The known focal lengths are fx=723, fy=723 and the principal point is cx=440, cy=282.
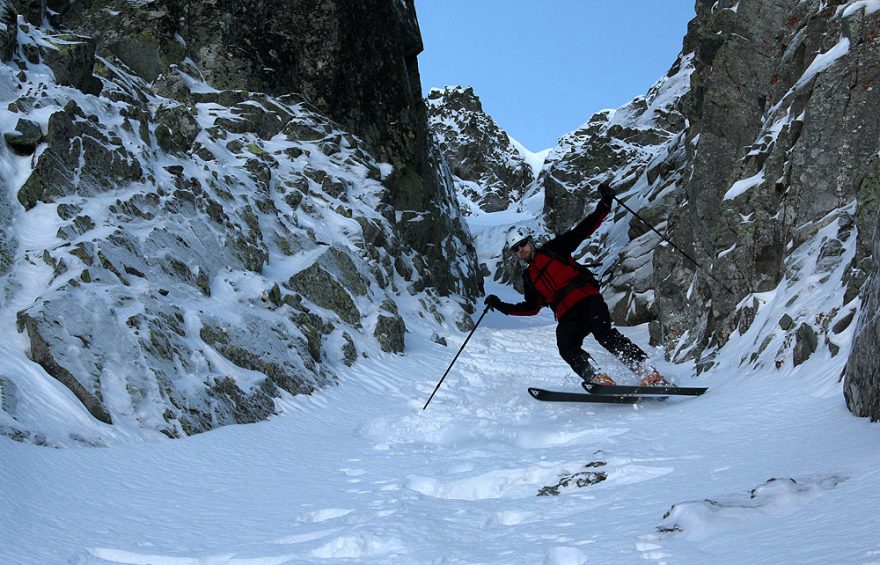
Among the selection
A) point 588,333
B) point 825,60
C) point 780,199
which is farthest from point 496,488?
point 825,60

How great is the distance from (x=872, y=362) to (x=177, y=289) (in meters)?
8.76

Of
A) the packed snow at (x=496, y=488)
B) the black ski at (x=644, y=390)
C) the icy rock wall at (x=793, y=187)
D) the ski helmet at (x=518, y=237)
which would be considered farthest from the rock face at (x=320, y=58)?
the packed snow at (x=496, y=488)

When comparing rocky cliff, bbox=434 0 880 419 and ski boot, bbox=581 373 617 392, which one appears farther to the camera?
ski boot, bbox=581 373 617 392

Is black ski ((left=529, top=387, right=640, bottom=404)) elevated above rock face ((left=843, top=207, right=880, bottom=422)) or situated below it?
below

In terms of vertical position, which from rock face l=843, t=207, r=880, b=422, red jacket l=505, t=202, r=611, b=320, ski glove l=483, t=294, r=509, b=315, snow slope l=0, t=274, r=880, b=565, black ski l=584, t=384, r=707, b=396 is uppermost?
red jacket l=505, t=202, r=611, b=320

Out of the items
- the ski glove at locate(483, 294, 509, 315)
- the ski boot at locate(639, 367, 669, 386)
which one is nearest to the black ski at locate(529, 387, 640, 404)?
the ski boot at locate(639, 367, 669, 386)

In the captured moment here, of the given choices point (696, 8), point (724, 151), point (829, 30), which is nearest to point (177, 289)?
point (829, 30)

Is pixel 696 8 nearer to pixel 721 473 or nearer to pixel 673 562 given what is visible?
pixel 721 473

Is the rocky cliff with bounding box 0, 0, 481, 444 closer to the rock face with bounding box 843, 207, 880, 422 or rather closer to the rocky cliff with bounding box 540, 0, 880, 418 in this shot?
the rock face with bounding box 843, 207, 880, 422

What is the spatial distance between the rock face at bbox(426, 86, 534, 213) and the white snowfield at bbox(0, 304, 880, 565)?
104813 millimetres

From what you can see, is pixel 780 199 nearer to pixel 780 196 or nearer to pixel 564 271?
pixel 780 196

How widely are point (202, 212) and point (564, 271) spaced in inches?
287

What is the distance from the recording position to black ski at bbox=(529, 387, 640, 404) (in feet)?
25.8

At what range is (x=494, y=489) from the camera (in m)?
5.24
